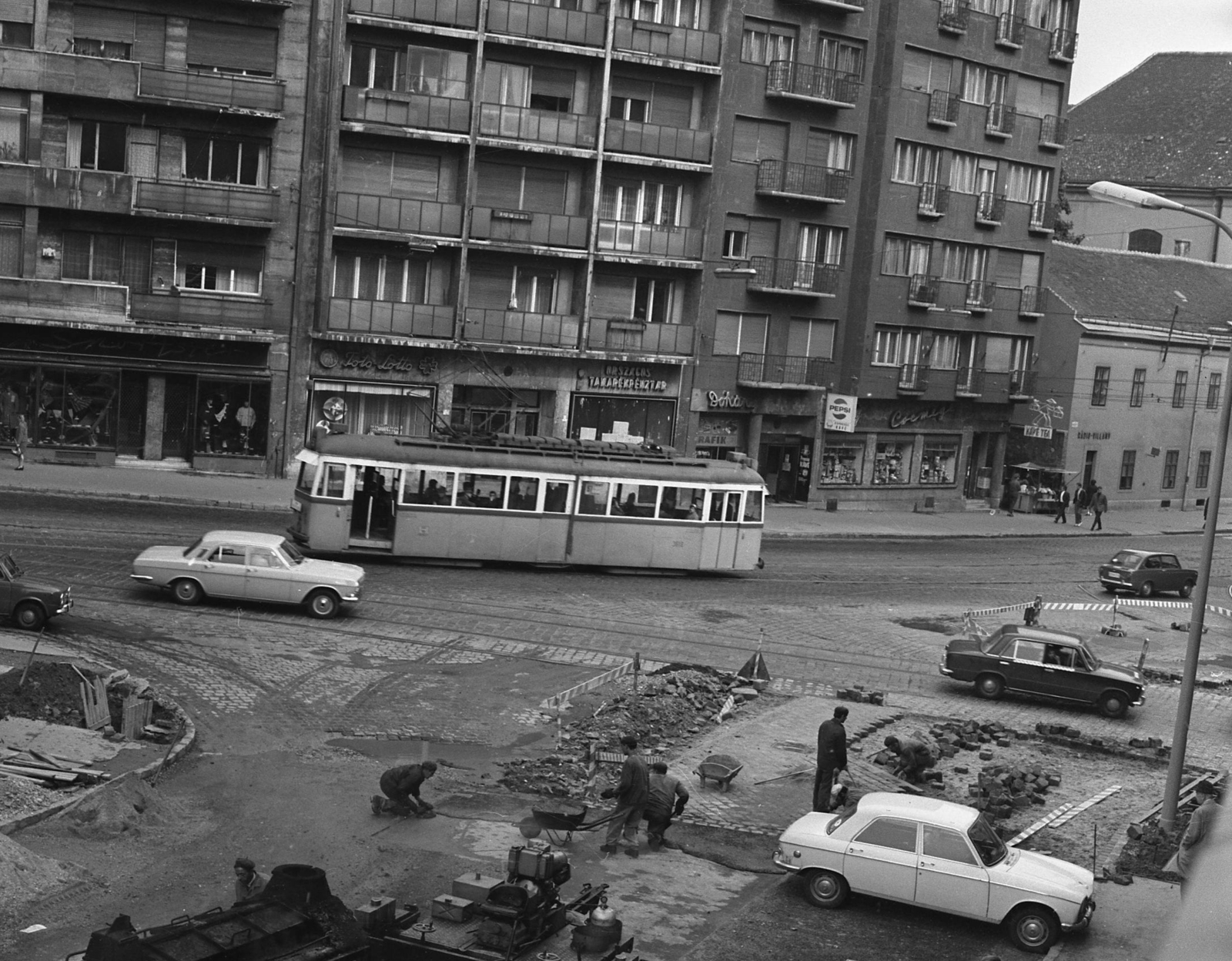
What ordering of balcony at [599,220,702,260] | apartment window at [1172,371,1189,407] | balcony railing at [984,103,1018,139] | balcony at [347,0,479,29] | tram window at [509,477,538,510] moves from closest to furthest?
tram window at [509,477,538,510] < balcony at [347,0,479,29] < balcony at [599,220,702,260] < balcony railing at [984,103,1018,139] < apartment window at [1172,371,1189,407]

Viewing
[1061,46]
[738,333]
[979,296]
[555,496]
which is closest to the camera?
[555,496]

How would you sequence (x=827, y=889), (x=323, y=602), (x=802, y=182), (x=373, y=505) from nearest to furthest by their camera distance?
1. (x=827, y=889)
2. (x=323, y=602)
3. (x=373, y=505)
4. (x=802, y=182)

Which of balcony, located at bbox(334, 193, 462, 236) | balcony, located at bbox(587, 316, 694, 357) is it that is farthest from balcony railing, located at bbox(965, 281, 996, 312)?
balcony, located at bbox(334, 193, 462, 236)

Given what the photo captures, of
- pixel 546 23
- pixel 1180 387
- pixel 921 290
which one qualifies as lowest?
pixel 1180 387

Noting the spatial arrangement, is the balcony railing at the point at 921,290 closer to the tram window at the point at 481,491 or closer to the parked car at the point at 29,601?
the tram window at the point at 481,491

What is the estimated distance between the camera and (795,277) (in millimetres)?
50906

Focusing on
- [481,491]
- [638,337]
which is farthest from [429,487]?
[638,337]

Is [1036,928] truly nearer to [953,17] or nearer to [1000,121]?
[953,17]

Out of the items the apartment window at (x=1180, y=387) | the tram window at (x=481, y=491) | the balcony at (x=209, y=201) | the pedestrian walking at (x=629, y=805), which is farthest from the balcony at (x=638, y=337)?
the pedestrian walking at (x=629, y=805)

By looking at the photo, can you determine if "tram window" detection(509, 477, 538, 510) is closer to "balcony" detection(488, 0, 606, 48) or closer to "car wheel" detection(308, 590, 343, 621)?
"car wheel" detection(308, 590, 343, 621)

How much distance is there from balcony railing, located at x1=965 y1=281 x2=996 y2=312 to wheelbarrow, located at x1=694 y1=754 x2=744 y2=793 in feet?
131

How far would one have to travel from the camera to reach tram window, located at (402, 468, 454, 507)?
1264 inches

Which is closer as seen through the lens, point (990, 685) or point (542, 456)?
point (990, 685)

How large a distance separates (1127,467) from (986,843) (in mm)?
50970
